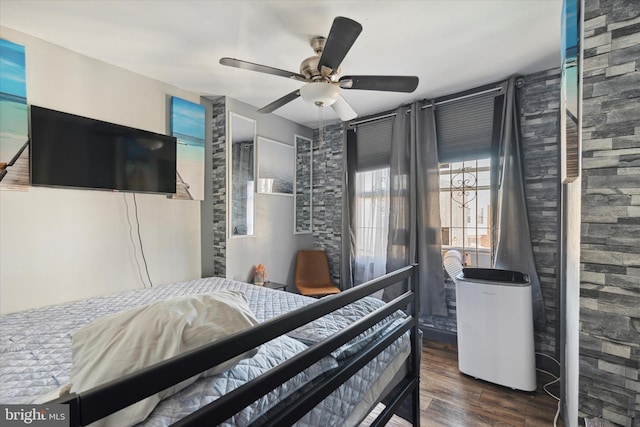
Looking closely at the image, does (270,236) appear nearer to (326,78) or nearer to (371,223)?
(371,223)

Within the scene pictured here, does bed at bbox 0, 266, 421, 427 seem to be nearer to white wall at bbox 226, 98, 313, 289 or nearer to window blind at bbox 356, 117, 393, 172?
white wall at bbox 226, 98, 313, 289

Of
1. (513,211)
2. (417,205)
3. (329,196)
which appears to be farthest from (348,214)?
(513,211)

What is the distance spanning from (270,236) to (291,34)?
7.12ft

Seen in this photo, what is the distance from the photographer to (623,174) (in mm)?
1158

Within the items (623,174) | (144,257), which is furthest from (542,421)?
(144,257)

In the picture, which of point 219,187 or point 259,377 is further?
point 219,187

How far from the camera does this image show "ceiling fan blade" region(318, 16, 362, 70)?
4.56 feet

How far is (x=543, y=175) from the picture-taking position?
2438 millimetres

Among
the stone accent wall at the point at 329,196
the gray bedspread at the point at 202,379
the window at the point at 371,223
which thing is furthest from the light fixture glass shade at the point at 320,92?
the stone accent wall at the point at 329,196

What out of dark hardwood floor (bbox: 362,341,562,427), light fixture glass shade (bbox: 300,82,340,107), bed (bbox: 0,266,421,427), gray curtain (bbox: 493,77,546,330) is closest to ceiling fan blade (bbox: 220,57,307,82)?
light fixture glass shade (bbox: 300,82,340,107)

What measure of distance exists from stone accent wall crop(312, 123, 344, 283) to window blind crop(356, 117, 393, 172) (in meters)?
0.27

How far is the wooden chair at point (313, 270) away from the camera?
3.72m
